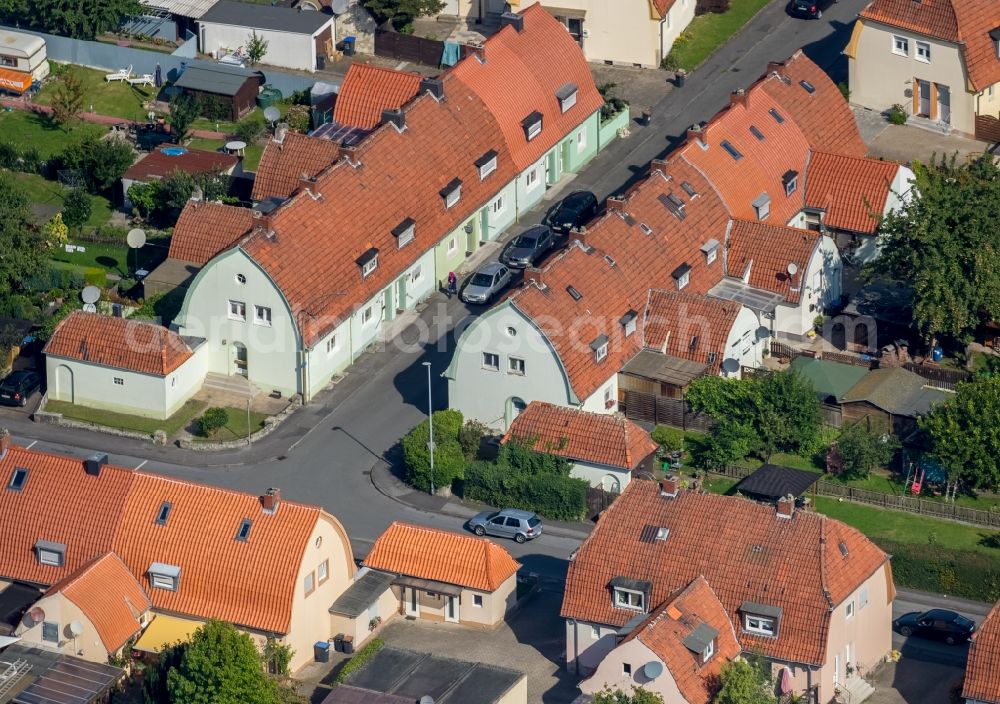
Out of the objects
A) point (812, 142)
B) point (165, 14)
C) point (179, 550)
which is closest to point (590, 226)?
point (812, 142)

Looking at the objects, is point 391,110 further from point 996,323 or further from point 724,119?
point 996,323

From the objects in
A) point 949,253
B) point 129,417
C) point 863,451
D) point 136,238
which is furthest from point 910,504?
point 136,238

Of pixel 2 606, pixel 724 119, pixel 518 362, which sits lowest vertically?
pixel 2 606

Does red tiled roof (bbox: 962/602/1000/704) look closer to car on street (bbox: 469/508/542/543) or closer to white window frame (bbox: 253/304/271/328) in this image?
car on street (bbox: 469/508/542/543)

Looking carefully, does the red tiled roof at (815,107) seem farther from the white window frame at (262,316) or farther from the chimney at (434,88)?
the white window frame at (262,316)

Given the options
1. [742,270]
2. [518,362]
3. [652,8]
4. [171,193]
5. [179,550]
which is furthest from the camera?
[652,8]

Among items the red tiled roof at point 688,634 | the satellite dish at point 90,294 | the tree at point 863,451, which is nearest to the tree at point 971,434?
the tree at point 863,451

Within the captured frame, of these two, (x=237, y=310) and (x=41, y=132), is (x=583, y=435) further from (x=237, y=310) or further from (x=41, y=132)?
(x=41, y=132)
